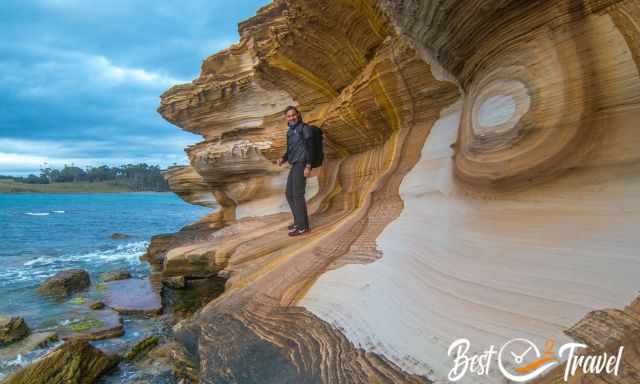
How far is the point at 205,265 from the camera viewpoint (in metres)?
6.22

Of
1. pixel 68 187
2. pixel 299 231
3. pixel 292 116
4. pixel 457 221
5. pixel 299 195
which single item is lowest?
pixel 68 187

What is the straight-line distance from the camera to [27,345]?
5961 millimetres

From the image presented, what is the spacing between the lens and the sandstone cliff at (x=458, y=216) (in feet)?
7.00

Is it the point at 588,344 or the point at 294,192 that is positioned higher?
the point at 294,192

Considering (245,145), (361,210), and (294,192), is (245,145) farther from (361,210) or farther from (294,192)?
(361,210)

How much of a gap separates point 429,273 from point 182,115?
Answer: 987cm

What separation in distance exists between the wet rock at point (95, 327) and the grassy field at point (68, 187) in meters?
137

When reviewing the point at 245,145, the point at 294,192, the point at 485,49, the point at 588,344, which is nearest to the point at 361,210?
the point at 294,192

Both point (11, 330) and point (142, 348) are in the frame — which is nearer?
point (142, 348)

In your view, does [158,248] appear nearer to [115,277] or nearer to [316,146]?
[115,277]

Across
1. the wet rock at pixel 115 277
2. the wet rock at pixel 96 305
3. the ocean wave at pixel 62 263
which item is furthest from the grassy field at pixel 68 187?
the wet rock at pixel 96 305

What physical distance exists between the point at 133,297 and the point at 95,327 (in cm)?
208

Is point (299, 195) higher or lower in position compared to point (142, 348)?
higher

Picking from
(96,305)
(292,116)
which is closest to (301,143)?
(292,116)
